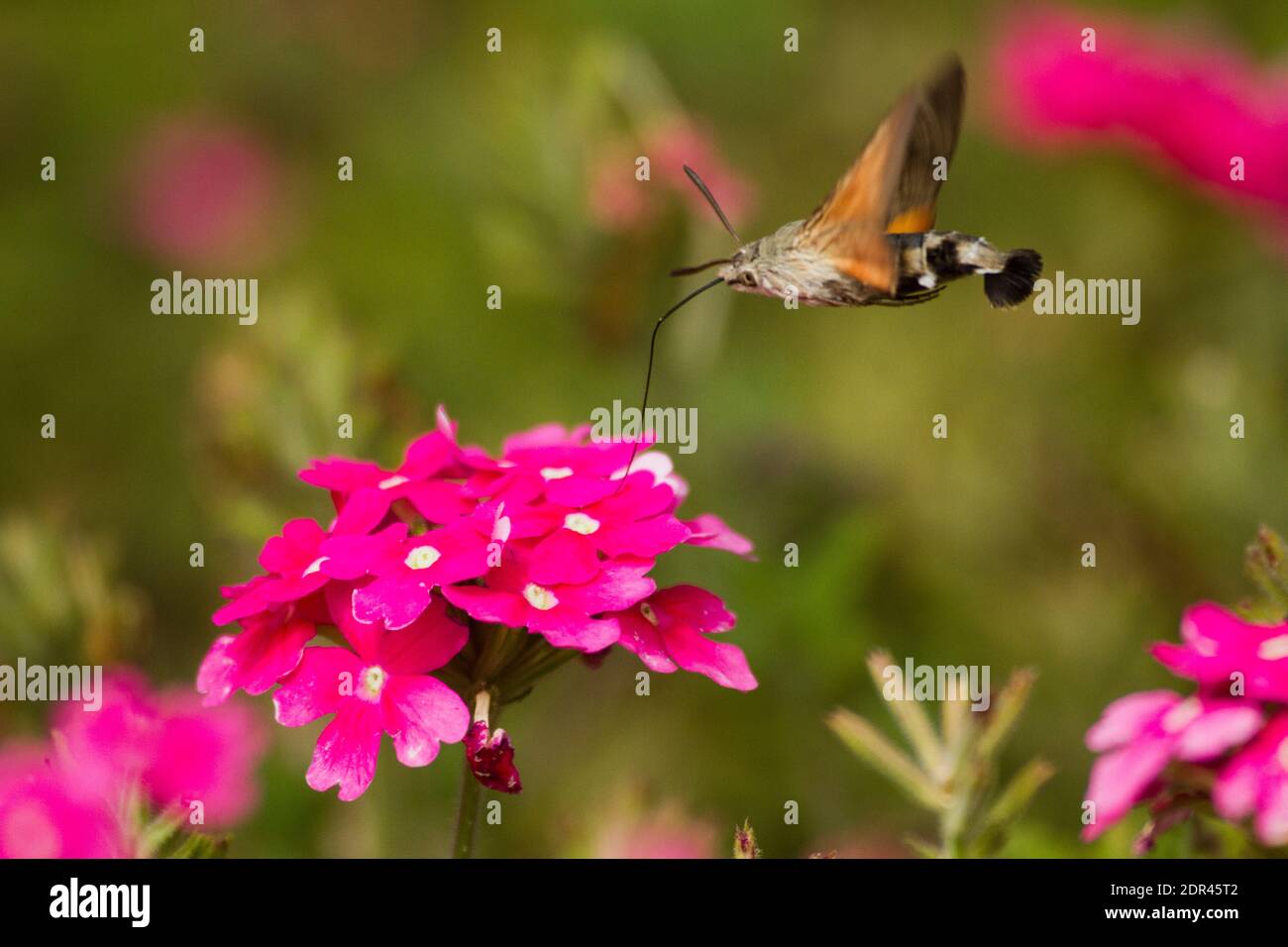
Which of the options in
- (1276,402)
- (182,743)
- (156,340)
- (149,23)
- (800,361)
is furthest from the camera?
(149,23)

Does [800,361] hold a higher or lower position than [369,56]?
lower

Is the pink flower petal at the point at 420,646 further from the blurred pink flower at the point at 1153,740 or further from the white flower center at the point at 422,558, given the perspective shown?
the blurred pink flower at the point at 1153,740

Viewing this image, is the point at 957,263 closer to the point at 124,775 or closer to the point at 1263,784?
the point at 1263,784

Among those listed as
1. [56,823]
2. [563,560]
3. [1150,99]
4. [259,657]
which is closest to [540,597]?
[563,560]

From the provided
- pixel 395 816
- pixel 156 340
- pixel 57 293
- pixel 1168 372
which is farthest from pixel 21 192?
pixel 1168 372

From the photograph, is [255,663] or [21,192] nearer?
[255,663]

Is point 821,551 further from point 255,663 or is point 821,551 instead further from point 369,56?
point 369,56

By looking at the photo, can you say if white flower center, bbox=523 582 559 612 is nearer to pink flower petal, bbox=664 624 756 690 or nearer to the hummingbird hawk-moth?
pink flower petal, bbox=664 624 756 690
